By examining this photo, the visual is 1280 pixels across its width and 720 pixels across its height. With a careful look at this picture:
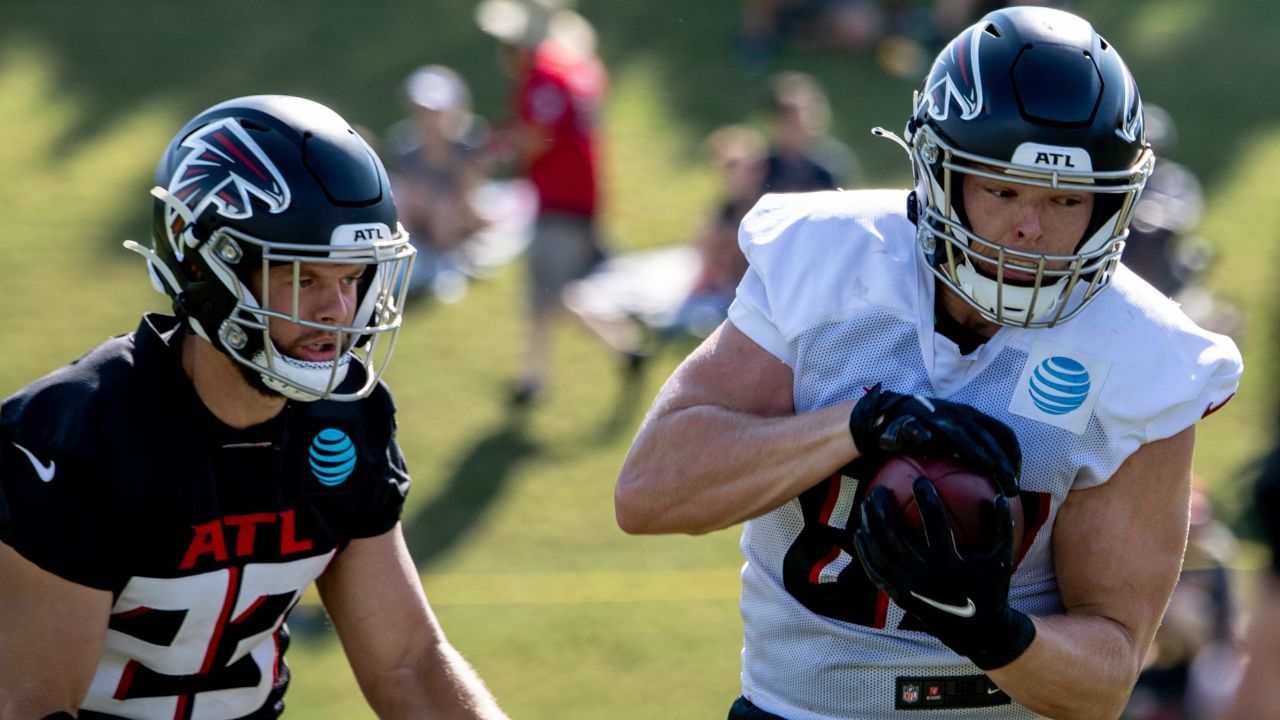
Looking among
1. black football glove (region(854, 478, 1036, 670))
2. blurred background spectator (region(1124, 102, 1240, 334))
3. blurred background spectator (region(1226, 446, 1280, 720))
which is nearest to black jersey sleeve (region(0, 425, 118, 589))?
black football glove (region(854, 478, 1036, 670))

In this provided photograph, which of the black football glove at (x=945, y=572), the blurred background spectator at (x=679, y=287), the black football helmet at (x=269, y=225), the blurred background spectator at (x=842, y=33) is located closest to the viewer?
the black football glove at (x=945, y=572)

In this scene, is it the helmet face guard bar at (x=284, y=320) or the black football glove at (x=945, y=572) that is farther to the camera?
the helmet face guard bar at (x=284, y=320)

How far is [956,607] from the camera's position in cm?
264

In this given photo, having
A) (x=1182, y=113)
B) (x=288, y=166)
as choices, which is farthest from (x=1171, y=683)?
(x=1182, y=113)

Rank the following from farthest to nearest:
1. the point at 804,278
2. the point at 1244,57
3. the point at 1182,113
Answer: the point at 1244,57, the point at 1182,113, the point at 804,278

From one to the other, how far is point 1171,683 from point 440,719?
10.9ft

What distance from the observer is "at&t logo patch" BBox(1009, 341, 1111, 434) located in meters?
2.87

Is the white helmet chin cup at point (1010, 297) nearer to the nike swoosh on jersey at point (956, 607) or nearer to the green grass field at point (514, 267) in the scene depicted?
the nike swoosh on jersey at point (956, 607)

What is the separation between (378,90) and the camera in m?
12.5

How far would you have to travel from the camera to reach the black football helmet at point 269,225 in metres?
2.95

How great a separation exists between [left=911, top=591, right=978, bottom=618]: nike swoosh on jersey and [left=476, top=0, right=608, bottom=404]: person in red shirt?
609 centimetres

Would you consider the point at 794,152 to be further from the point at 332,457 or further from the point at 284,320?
the point at 284,320

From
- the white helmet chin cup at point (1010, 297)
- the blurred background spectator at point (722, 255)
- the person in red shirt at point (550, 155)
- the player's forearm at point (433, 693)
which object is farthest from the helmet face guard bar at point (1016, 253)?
the blurred background spectator at point (722, 255)

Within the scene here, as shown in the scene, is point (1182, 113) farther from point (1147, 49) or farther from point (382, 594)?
point (382, 594)
